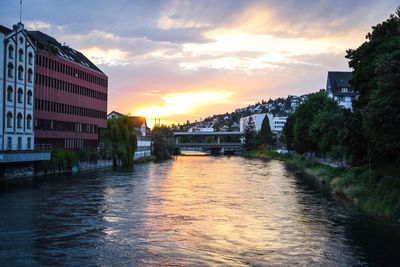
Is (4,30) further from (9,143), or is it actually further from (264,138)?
(264,138)

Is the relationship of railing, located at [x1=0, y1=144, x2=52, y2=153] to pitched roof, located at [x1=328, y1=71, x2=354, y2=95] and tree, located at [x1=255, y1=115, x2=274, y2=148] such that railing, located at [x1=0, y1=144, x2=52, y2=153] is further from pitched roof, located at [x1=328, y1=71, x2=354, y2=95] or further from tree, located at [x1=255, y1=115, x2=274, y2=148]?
tree, located at [x1=255, y1=115, x2=274, y2=148]

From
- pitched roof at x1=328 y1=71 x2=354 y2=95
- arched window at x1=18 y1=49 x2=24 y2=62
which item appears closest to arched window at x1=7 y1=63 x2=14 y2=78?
arched window at x1=18 y1=49 x2=24 y2=62

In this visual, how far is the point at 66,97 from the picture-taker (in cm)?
8906

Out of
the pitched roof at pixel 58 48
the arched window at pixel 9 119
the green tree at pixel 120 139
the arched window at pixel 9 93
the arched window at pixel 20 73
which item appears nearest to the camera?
the arched window at pixel 9 93

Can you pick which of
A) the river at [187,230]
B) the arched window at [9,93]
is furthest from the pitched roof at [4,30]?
the river at [187,230]

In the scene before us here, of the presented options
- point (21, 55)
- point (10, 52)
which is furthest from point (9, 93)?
point (21, 55)

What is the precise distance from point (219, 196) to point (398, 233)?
21.2 metres

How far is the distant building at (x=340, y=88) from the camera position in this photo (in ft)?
420

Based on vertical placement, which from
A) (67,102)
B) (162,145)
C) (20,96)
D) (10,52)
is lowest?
(162,145)

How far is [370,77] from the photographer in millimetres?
45625

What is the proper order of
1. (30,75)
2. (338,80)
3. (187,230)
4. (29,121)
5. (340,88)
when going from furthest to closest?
1. (338,80)
2. (340,88)
3. (29,121)
4. (30,75)
5. (187,230)

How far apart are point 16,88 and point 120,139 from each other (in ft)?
109

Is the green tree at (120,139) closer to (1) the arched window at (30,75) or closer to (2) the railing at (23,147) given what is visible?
(2) the railing at (23,147)

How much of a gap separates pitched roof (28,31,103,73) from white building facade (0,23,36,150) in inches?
295
